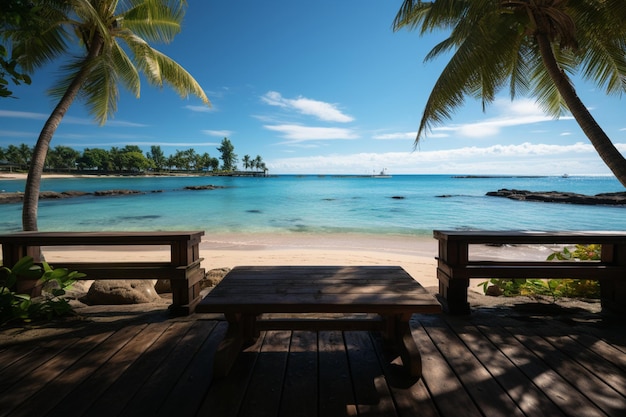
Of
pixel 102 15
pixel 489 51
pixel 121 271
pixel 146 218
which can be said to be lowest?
pixel 146 218

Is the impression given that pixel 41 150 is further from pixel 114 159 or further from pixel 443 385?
pixel 114 159

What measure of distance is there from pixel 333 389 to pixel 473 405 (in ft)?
2.83

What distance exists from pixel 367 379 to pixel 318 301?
0.69 m

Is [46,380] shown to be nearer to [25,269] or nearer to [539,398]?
[25,269]

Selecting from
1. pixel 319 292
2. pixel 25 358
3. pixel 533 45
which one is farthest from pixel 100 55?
pixel 533 45

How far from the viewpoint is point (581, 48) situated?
5758mm

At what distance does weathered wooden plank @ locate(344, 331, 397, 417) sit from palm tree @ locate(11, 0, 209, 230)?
597 cm

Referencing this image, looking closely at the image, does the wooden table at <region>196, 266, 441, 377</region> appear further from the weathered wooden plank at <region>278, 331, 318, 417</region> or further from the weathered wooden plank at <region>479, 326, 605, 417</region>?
the weathered wooden plank at <region>479, 326, 605, 417</region>

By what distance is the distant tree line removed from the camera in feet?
313

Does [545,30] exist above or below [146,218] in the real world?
above

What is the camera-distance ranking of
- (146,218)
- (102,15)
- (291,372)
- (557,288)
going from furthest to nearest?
(146,218), (102,15), (557,288), (291,372)

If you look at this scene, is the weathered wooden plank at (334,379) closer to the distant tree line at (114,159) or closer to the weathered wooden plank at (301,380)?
the weathered wooden plank at (301,380)

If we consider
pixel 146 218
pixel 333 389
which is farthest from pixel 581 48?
pixel 146 218

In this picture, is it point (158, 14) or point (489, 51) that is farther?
point (158, 14)
